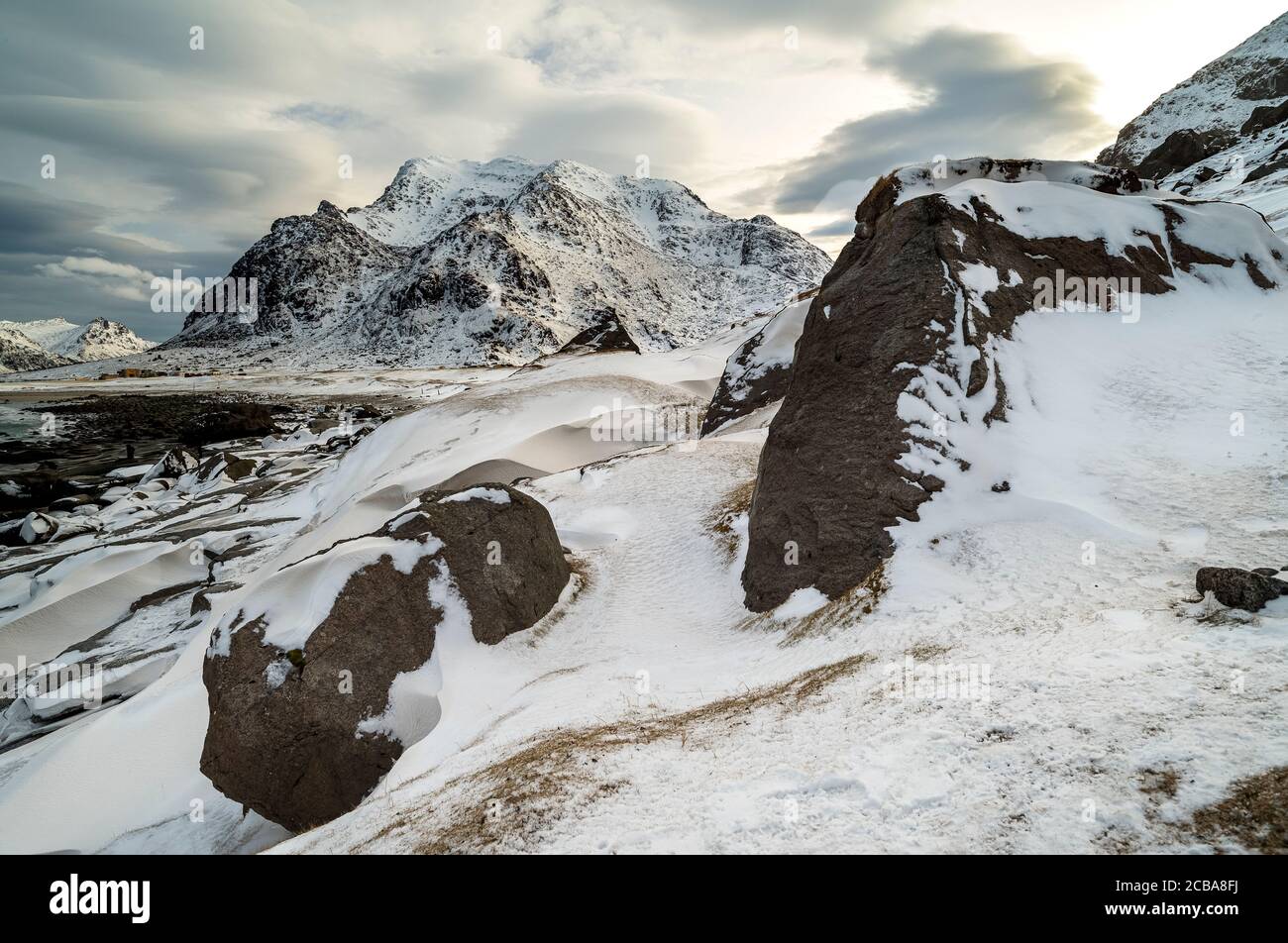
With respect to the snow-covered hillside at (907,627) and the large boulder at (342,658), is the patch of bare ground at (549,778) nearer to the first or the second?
the snow-covered hillside at (907,627)

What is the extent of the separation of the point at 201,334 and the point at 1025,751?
806 ft

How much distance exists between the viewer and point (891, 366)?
13172mm

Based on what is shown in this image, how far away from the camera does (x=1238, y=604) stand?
22.6 ft

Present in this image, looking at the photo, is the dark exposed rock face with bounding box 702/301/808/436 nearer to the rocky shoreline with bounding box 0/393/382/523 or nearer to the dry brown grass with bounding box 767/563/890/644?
the dry brown grass with bounding box 767/563/890/644

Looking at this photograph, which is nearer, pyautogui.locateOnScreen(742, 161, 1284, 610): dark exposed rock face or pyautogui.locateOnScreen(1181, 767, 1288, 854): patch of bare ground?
pyautogui.locateOnScreen(1181, 767, 1288, 854): patch of bare ground

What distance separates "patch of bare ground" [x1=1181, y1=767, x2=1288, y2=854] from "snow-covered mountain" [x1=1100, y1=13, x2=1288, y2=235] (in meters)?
49.2

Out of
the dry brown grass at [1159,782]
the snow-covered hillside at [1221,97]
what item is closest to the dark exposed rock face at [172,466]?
the dry brown grass at [1159,782]

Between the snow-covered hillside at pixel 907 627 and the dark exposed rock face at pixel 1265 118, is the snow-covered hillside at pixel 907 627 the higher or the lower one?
the lower one

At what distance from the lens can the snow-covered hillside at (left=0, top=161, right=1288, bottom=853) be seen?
532 cm

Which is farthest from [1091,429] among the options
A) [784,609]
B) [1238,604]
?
[784,609]

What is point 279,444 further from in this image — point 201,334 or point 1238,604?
point 201,334

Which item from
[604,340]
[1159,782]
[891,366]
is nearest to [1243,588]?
[1159,782]

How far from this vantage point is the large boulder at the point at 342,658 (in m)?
10.8

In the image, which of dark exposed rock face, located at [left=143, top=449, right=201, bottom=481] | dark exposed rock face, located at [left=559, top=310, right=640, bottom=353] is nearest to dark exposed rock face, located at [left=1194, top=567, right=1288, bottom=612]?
dark exposed rock face, located at [left=143, top=449, right=201, bottom=481]
